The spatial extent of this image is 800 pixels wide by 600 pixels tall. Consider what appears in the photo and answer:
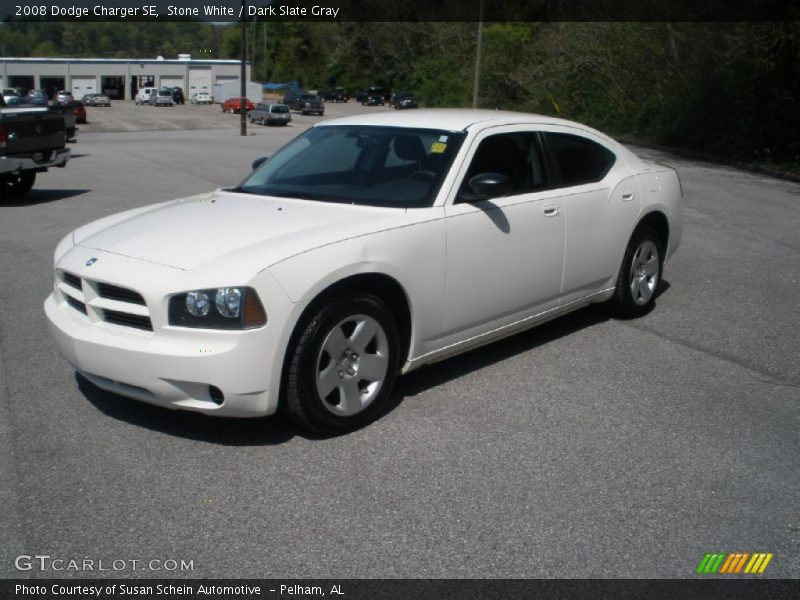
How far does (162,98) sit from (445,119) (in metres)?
80.1

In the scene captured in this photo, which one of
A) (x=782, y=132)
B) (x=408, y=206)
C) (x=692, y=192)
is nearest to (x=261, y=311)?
(x=408, y=206)

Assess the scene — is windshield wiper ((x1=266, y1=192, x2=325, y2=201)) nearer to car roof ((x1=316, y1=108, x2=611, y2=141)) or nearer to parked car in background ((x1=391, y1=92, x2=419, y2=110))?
car roof ((x1=316, y1=108, x2=611, y2=141))

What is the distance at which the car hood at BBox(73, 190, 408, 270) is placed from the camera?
4527 mm

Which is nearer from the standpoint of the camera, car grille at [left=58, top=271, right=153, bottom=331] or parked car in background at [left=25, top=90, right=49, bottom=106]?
car grille at [left=58, top=271, right=153, bottom=331]

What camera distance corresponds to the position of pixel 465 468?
441 cm

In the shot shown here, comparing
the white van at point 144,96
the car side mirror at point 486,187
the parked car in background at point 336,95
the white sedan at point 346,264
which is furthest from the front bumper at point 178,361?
the parked car in background at point 336,95

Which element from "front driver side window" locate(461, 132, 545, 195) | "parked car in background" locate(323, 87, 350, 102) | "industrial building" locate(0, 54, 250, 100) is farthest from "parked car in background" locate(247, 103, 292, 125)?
"front driver side window" locate(461, 132, 545, 195)

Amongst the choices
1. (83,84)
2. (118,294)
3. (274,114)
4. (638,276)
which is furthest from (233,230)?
(83,84)

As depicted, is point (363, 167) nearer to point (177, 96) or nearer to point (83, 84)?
point (177, 96)

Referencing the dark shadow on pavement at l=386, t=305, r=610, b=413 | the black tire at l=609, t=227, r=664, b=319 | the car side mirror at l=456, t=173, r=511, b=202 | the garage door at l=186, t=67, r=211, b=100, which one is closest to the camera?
the car side mirror at l=456, t=173, r=511, b=202

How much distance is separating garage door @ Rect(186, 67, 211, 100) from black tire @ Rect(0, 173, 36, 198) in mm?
82867
